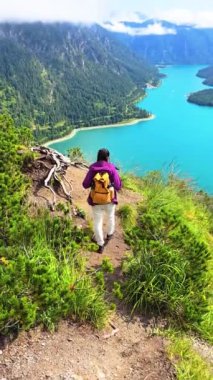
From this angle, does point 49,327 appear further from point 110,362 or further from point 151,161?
point 151,161

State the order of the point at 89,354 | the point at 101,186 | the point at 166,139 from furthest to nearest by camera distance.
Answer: the point at 166,139
the point at 101,186
the point at 89,354

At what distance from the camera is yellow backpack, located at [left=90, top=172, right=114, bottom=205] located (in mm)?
5910

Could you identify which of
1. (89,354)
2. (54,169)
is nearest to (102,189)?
(54,169)

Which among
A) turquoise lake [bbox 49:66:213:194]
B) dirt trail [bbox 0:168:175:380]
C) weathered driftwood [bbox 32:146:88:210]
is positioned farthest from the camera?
turquoise lake [bbox 49:66:213:194]

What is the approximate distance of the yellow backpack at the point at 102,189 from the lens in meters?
5.91

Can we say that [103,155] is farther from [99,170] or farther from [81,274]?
[81,274]

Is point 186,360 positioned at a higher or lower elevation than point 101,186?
lower

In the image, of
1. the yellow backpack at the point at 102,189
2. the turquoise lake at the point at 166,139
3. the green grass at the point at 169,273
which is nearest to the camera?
the green grass at the point at 169,273

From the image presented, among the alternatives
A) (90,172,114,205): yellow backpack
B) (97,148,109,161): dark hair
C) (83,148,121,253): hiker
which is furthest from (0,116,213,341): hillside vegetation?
(97,148,109,161): dark hair

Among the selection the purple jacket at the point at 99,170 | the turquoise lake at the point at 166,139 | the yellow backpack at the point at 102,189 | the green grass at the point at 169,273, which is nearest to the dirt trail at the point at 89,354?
the green grass at the point at 169,273

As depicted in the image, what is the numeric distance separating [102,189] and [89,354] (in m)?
2.30

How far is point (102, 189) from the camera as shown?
5.94m

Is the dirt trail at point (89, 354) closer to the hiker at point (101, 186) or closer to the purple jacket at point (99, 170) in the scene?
the hiker at point (101, 186)

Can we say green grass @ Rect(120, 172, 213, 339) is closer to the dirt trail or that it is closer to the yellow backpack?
the dirt trail
